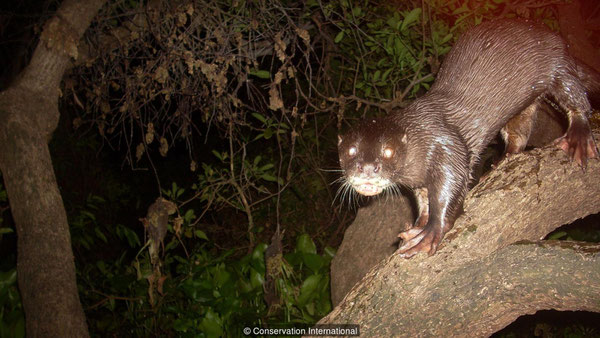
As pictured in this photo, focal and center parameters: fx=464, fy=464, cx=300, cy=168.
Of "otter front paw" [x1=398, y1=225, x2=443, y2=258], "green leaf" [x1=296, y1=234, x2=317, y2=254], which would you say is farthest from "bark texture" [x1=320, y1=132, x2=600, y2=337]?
"green leaf" [x1=296, y1=234, x2=317, y2=254]

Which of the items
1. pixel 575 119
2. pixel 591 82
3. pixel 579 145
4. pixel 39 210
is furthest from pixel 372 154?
pixel 39 210

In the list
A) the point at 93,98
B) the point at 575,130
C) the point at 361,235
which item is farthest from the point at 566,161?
the point at 93,98

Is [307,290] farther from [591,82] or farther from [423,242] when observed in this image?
[591,82]

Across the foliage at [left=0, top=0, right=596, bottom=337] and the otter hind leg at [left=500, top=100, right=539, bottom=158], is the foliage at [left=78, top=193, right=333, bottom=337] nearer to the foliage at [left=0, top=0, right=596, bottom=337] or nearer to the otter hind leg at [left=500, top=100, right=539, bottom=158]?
the foliage at [left=0, top=0, right=596, bottom=337]

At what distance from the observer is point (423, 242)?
6.54 ft

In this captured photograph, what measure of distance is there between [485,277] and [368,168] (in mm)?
666

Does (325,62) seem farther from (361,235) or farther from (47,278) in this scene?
(47,278)

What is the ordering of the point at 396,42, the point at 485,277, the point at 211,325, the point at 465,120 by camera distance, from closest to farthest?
1. the point at 485,277
2. the point at 465,120
3. the point at 396,42
4. the point at 211,325

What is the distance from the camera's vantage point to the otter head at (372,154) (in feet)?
6.97

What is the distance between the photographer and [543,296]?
5.95 ft

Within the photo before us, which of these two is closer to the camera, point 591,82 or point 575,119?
point 575,119

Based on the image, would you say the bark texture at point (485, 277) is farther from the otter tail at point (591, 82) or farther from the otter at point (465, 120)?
the otter tail at point (591, 82)

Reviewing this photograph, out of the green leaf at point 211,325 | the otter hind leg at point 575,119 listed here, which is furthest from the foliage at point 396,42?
the green leaf at point 211,325

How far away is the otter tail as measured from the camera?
2801 millimetres
